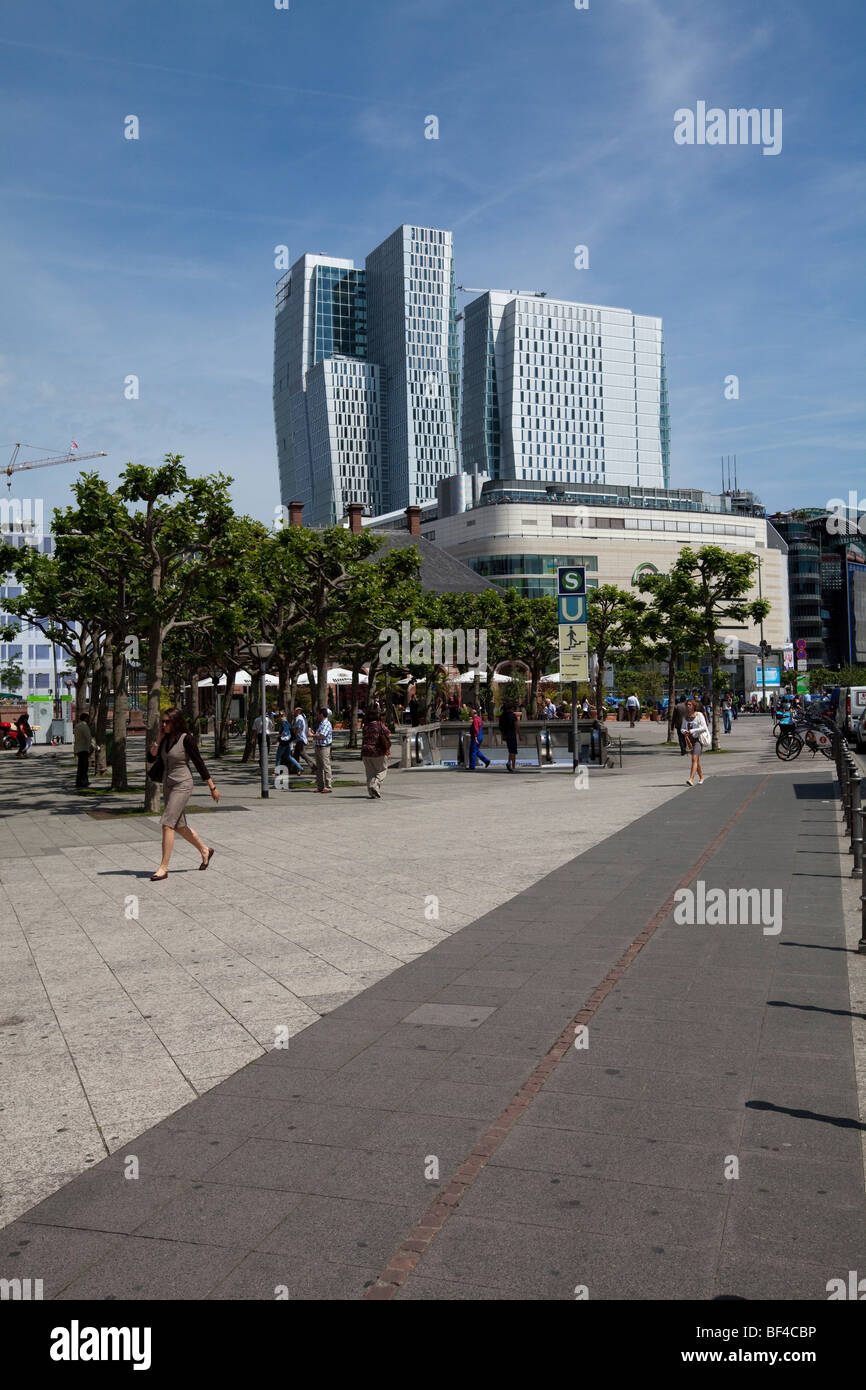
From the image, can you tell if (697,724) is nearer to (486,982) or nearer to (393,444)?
(486,982)

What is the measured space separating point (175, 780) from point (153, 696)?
7.27 m

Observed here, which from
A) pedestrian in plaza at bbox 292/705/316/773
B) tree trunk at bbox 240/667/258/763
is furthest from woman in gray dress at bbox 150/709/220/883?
tree trunk at bbox 240/667/258/763

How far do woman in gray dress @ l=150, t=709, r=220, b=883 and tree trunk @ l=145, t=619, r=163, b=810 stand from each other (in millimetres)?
6489

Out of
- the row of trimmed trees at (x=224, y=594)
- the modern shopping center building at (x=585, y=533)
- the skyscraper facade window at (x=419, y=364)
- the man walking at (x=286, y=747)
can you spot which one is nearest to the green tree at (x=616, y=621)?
the row of trimmed trees at (x=224, y=594)

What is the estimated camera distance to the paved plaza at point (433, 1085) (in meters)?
3.62

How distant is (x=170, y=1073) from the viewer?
5.57 metres

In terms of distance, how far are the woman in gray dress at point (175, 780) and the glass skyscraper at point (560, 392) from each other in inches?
6483

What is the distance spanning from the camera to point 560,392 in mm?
176375

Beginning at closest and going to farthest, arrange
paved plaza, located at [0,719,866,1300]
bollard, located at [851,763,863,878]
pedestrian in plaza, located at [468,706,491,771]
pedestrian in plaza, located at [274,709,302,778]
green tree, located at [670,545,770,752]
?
1. paved plaza, located at [0,719,866,1300]
2. bollard, located at [851,763,863,878]
3. pedestrian in plaza, located at [274,709,302,778]
4. pedestrian in plaza, located at [468,706,491,771]
5. green tree, located at [670,545,770,752]

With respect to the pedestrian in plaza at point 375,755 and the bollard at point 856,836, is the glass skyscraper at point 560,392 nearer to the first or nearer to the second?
the pedestrian in plaza at point 375,755

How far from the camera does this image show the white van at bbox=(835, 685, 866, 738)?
35062 mm

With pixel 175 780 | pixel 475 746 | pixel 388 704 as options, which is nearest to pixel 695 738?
pixel 475 746

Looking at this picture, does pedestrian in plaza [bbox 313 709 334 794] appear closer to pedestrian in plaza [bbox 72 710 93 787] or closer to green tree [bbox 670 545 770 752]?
pedestrian in plaza [bbox 72 710 93 787]
